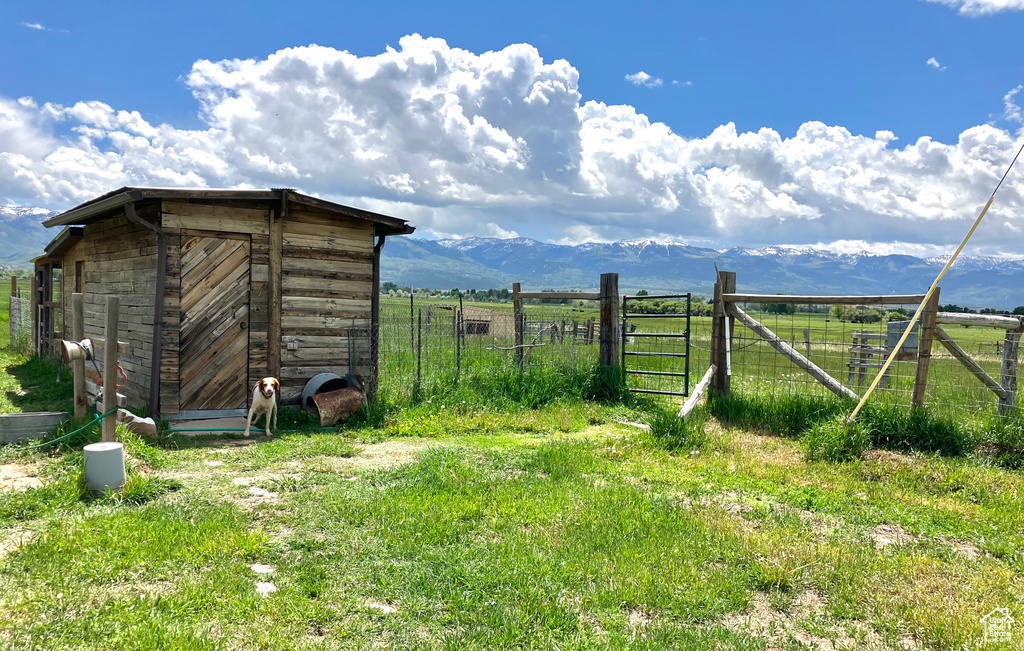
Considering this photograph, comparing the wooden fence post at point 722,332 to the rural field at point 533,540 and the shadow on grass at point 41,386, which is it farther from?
the shadow on grass at point 41,386

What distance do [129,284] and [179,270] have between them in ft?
6.30

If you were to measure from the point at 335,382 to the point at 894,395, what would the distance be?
882 cm

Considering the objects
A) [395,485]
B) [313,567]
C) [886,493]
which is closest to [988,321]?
[886,493]

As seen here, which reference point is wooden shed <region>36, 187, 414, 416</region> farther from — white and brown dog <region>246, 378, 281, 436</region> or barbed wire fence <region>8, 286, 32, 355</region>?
barbed wire fence <region>8, 286, 32, 355</region>

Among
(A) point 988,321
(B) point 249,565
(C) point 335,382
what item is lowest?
(B) point 249,565

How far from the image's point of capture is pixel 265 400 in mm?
9555

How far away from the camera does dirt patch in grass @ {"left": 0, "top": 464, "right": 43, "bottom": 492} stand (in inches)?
245

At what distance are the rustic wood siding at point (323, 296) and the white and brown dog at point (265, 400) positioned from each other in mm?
1390

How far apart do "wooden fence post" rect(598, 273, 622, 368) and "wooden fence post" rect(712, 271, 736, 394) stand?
231 cm

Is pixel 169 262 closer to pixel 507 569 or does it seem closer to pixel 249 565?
pixel 249 565

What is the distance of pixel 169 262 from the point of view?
398 inches

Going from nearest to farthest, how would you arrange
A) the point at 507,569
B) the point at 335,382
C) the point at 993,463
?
1. the point at 507,569
2. the point at 993,463
3. the point at 335,382

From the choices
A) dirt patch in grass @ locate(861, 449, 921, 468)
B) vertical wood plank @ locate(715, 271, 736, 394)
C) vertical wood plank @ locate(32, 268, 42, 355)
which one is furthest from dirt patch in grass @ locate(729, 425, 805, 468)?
vertical wood plank @ locate(32, 268, 42, 355)

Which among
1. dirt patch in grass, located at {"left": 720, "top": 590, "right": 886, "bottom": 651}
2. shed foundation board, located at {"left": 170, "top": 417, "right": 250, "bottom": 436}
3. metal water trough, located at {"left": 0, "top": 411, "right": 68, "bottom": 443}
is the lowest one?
dirt patch in grass, located at {"left": 720, "top": 590, "right": 886, "bottom": 651}
